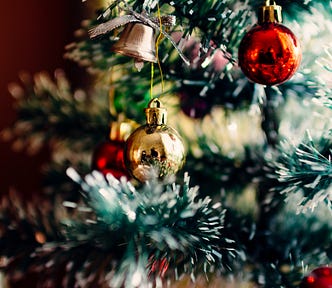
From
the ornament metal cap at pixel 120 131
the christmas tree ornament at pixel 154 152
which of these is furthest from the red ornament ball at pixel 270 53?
the ornament metal cap at pixel 120 131

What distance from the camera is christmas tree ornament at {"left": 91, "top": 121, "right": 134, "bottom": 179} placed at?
2.03 feet

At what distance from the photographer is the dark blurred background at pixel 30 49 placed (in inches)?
42.0

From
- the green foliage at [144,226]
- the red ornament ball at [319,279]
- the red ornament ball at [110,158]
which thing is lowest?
the red ornament ball at [319,279]

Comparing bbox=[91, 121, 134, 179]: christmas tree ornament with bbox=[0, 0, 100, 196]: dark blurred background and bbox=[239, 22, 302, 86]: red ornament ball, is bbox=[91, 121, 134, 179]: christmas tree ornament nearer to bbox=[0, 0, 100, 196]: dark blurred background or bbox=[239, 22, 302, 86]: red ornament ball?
bbox=[239, 22, 302, 86]: red ornament ball

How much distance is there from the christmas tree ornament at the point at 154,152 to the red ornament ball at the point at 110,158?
12 centimetres

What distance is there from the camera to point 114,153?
621 mm

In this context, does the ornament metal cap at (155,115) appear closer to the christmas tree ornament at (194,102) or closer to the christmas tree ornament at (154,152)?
the christmas tree ornament at (154,152)

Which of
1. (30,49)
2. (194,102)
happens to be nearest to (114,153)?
(194,102)

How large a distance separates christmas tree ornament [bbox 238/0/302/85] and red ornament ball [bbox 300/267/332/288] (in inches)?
7.2

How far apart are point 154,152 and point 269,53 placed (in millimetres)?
145

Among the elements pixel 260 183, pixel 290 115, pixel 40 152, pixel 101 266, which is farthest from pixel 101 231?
pixel 40 152

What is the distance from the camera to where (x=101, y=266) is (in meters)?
0.40

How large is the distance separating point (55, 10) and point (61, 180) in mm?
498

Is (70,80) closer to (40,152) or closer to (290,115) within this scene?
(40,152)
